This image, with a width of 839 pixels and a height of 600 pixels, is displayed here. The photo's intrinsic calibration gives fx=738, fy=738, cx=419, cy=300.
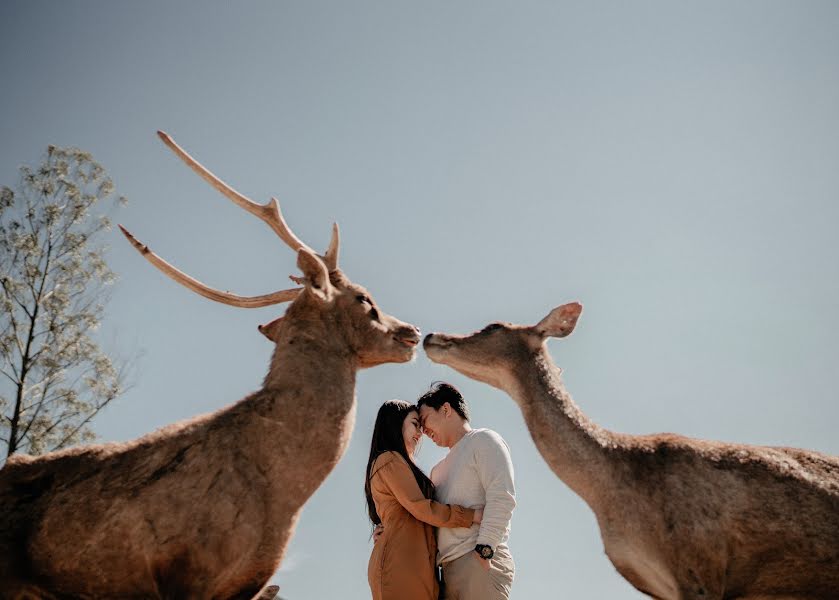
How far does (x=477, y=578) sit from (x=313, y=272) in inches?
123

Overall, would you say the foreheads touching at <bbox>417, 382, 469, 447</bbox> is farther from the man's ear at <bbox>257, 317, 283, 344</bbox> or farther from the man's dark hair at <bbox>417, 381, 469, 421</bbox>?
the man's ear at <bbox>257, 317, 283, 344</bbox>

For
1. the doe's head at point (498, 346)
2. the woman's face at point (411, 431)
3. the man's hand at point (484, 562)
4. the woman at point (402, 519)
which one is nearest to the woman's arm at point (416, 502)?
the woman at point (402, 519)

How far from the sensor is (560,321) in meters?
8.50

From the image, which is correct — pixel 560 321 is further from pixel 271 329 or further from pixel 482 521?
pixel 271 329

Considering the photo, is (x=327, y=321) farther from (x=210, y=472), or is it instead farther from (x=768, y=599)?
(x=768, y=599)

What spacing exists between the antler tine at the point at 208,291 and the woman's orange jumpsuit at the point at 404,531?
1.99m

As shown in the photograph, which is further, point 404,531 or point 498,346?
point 498,346

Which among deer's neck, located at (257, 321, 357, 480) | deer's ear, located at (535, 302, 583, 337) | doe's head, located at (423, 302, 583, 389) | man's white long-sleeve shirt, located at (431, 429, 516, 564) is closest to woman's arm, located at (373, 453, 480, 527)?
man's white long-sleeve shirt, located at (431, 429, 516, 564)

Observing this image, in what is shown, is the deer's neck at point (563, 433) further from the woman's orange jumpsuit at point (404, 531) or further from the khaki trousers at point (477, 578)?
the woman's orange jumpsuit at point (404, 531)

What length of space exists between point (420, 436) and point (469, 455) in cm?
84

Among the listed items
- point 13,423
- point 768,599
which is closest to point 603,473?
point 768,599

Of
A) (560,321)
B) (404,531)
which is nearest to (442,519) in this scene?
(404,531)

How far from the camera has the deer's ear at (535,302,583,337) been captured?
844 centimetres

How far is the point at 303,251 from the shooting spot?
22.4ft
